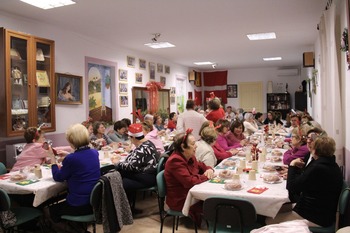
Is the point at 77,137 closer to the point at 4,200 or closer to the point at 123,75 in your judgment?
the point at 4,200

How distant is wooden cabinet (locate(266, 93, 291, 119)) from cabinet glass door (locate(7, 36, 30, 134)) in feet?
36.7

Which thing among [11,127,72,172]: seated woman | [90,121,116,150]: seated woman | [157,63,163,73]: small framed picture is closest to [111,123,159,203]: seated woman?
[11,127,72,172]: seated woman

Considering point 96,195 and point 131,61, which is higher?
point 131,61

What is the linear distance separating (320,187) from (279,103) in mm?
11938

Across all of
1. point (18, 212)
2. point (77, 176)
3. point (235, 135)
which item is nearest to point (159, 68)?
point (235, 135)

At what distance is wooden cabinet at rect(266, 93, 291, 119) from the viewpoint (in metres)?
13.7

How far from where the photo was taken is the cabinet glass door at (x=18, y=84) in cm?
484

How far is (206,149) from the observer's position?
4.03 m

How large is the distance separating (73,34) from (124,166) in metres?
3.81

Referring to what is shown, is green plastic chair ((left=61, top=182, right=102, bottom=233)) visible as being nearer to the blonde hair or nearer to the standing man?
the blonde hair

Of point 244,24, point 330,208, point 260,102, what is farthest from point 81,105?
point 260,102

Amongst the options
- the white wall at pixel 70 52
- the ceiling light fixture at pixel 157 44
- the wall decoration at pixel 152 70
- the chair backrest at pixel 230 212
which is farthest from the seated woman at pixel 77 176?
the wall decoration at pixel 152 70

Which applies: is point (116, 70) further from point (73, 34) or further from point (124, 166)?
point (124, 166)

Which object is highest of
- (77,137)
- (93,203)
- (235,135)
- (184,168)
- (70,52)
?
(70,52)
